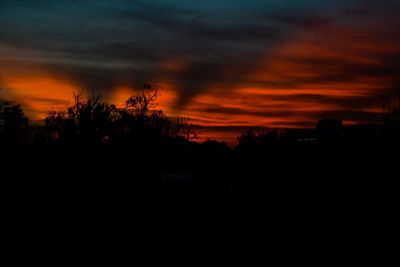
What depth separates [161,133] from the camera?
5097 centimetres

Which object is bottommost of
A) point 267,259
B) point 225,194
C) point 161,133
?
point 267,259

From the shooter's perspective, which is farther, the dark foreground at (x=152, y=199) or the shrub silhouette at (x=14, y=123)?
the shrub silhouette at (x=14, y=123)

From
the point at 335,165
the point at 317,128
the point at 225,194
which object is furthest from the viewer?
the point at 317,128

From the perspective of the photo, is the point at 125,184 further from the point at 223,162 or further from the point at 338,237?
the point at 223,162

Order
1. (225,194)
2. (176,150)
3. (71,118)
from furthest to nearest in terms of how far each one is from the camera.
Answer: (176,150)
(71,118)
(225,194)

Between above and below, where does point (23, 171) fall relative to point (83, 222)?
above

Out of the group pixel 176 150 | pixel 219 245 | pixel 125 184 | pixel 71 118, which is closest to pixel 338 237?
pixel 219 245

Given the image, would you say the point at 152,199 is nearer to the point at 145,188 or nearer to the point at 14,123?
the point at 145,188

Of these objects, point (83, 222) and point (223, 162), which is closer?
point (83, 222)

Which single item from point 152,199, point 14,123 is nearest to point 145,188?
point 152,199

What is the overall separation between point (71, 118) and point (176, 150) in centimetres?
2050

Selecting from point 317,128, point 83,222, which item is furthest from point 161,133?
point 317,128

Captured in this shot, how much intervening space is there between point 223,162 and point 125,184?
1210 inches

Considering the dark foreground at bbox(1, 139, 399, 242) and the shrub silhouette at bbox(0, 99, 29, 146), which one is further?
the shrub silhouette at bbox(0, 99, 29, 146)
